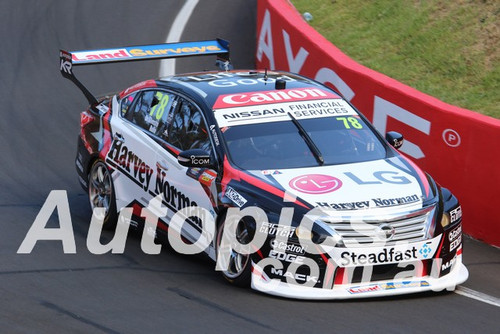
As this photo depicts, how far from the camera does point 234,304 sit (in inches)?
303

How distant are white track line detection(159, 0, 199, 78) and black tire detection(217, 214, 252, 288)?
9.32 meters

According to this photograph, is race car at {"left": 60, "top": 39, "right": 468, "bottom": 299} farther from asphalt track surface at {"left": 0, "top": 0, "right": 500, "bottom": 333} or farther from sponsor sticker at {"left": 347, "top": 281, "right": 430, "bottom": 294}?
asphalt track surface at {"left": 0, "top": 0, "right": 500, "bottom": 333}

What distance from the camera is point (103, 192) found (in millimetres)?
10594

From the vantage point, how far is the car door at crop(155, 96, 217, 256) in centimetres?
868

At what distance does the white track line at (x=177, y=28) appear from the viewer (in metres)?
17.5

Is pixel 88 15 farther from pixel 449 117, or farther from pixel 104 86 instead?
pixel 449 117

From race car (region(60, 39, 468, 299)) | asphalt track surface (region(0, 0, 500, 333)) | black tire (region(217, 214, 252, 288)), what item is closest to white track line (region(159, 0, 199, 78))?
asphalt track surface (region(0, 0, 500, 333))

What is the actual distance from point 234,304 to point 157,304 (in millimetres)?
588

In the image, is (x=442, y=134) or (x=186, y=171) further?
(x=442, y=134)

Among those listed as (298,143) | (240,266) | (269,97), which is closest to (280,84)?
(269,97)

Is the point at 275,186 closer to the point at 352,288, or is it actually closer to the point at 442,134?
the point at 352,288

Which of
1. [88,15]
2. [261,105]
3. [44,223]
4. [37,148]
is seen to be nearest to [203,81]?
[261,105]

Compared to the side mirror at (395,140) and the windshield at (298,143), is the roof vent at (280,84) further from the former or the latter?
the side mirror at (395,140)

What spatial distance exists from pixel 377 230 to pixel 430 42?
27.5 ft
